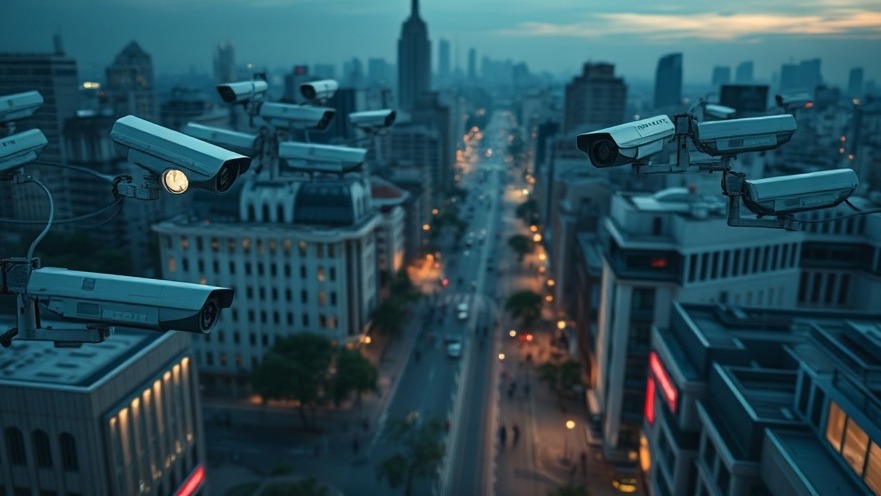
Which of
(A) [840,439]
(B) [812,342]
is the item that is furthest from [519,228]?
(A) [840,439]

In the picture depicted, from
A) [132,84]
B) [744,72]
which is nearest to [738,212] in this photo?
[132,84]

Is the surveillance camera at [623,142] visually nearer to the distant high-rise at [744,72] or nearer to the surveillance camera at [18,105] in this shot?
the surveillance camera at [18,105]

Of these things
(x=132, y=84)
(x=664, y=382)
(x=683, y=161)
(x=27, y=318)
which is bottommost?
(x=664, y=382)

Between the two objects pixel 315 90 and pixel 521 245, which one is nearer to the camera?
pixel 315 90

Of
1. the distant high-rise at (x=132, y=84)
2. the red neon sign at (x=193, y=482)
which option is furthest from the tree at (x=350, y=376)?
the distant high-rise at (x=132, y=84)

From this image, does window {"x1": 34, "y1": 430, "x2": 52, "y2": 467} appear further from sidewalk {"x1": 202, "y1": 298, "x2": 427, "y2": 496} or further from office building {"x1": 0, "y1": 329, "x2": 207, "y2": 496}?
sidewalk {"x1": 202, "y1": 298, "x2": 427, "y2": 496}

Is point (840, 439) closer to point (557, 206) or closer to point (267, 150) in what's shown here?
point (267, 150)

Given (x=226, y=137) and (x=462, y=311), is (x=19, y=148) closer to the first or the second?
(x=226, y=137)
